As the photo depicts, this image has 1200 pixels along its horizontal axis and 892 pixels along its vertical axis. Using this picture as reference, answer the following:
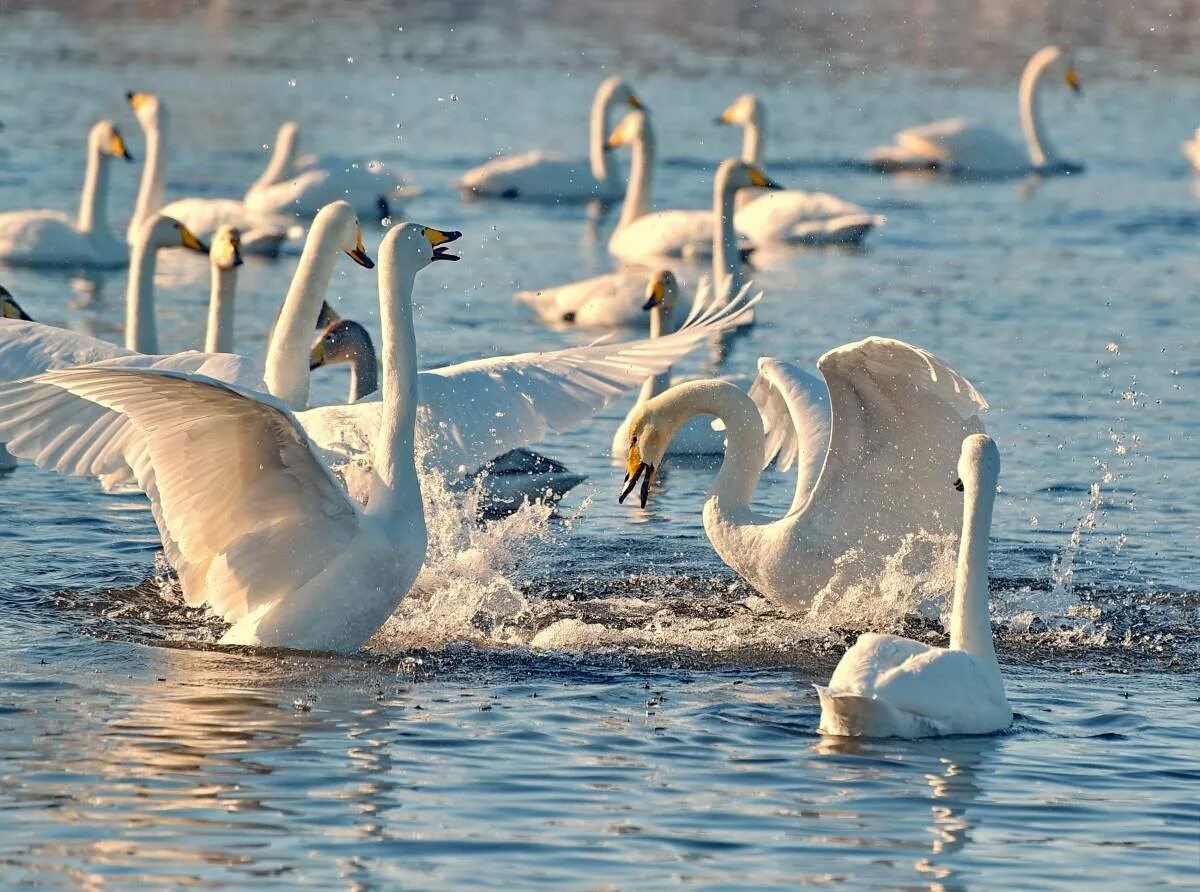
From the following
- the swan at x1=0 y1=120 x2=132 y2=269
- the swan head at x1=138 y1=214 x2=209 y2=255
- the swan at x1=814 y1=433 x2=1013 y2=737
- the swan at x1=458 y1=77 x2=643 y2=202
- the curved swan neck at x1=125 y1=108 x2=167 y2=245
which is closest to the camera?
the swan at x1=814 y1=433 x2=1013 y2=737

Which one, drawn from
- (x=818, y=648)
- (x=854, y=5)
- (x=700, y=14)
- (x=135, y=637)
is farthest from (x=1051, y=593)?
(x=854, y=5)

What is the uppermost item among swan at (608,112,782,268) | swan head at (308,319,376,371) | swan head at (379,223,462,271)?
swan at (608,112,782,268)

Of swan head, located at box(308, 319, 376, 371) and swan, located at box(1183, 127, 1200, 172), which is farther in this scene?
swan, located at box(1183, 127, 1200, 172)

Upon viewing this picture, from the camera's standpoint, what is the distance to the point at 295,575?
845 cm

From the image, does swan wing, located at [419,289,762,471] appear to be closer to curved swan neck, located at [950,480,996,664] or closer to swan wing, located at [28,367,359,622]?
swan wing, located at [28,367,359,622]

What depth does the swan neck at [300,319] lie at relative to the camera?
10.2 meters

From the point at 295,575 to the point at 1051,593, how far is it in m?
3.11

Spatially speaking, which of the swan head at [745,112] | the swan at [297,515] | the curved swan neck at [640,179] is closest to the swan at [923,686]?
the swan at [297,515]

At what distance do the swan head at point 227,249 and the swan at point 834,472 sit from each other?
4216 mm

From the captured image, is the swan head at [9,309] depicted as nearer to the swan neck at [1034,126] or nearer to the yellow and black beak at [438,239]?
the yellow and black beak at [438,239]

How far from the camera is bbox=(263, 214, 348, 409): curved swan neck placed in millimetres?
10242

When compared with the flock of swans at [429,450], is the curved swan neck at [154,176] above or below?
above

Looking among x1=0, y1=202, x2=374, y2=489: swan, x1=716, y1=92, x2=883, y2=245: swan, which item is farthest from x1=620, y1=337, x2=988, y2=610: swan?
x1=716, y1=92, x2=883, y2=245: swan

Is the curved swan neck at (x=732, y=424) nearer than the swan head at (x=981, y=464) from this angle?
No
